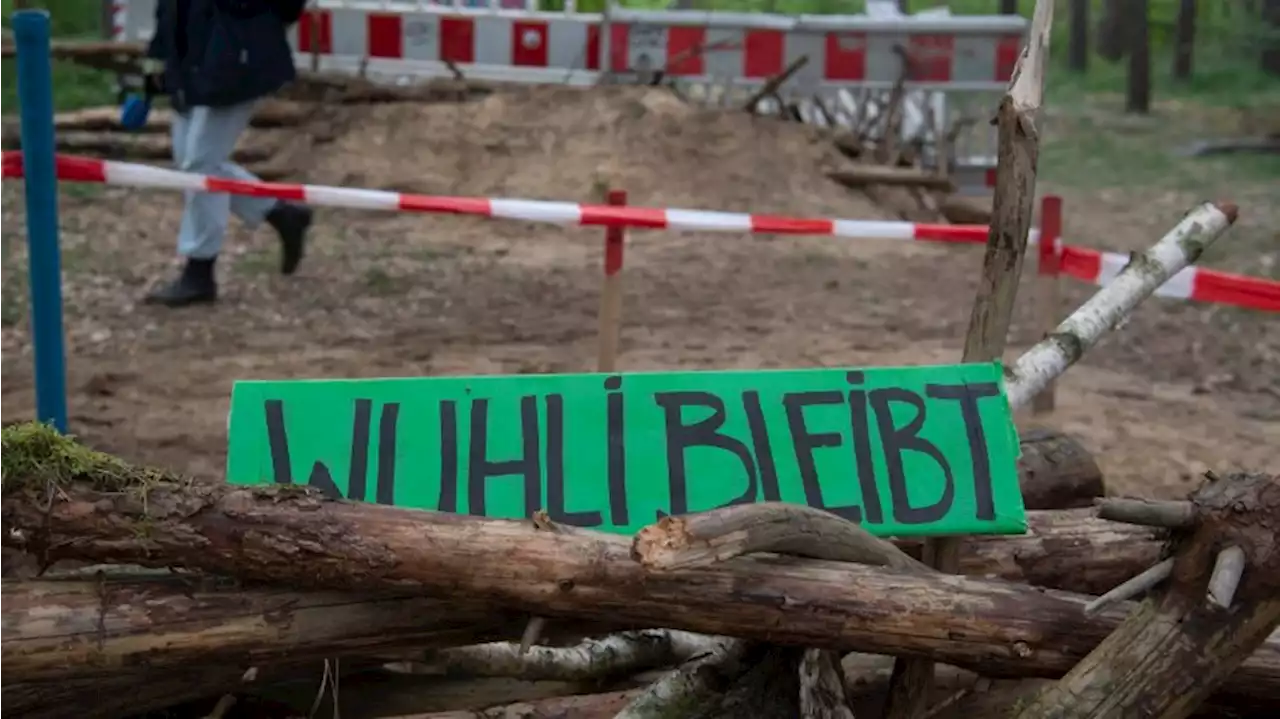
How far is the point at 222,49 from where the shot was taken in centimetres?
738

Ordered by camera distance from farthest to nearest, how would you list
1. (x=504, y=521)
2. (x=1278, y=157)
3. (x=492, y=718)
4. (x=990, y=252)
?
(x=1278, y=157)
(x=990, y=252)
(x=492, y=718)
(x=504, y=521)

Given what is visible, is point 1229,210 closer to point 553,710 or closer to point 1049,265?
point 1049,265

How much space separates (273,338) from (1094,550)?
5098 millimetres

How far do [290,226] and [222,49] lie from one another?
1284 mm

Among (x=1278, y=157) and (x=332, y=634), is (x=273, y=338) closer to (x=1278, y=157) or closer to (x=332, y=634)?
(x=332, y=634)

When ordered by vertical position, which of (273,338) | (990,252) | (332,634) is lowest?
(273,338)

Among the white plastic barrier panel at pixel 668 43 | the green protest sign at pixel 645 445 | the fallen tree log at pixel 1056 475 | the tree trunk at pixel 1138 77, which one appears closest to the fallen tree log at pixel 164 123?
the white plastic barrier panel at pixel 668 43

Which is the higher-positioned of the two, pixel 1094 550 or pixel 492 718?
pixel 1094 550

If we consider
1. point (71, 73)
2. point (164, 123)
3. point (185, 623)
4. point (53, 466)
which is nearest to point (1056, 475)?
point (185, 623)

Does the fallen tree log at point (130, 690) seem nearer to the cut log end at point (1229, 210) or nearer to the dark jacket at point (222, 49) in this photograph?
the cut log end at point (1229, 210)

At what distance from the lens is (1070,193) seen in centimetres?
1373

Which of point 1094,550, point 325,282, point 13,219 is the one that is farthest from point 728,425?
point 13,219

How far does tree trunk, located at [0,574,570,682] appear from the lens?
7.70 ft

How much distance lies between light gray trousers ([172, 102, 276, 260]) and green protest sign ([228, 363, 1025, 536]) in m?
5.14
